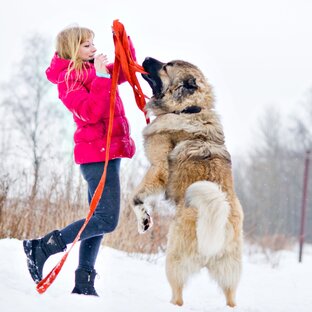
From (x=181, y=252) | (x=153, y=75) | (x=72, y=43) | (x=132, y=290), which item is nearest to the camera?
(x=181, y=252)

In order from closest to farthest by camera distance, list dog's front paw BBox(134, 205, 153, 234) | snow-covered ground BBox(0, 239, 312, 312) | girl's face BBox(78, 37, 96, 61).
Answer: snow-covered ground BBox(0, 239, 312, 312), dog's front paw BBox(134, 205, 153, 234), girl's face BBox(78, 37, 96, 61)

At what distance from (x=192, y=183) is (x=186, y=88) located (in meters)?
0.75

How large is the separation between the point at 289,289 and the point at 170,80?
352 centimetres

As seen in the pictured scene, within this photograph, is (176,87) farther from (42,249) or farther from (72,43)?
(42,249)

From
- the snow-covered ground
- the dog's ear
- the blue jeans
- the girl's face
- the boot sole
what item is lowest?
the snow-covered ground

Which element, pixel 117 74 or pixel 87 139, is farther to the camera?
pixel 117 74

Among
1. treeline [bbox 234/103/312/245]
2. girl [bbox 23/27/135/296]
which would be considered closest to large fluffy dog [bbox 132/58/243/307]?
girl [bbox 23/27/135/296]

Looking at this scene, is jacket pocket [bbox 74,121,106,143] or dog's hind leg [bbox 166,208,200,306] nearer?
dog's hind leg [bbox 166,208,200,306]

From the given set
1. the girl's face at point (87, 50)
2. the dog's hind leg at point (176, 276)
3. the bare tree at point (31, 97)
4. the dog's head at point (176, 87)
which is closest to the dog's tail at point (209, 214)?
the dog's hind leg at point (176, 276)

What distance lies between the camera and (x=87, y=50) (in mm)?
3426

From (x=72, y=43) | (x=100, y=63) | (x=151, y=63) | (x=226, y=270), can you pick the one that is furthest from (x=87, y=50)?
(x=226, y=270)

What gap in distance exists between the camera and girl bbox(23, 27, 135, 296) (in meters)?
3.19

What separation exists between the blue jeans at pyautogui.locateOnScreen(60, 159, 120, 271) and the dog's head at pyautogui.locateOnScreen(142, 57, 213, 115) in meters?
0.62

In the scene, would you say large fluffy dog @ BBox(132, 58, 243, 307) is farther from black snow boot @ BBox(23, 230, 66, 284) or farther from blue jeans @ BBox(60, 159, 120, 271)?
black snow boot @ BBox(23, 230, 66, 284)
